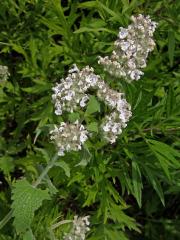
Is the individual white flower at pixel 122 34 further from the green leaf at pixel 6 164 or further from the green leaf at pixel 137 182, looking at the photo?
the green leaf at pixel 6 164

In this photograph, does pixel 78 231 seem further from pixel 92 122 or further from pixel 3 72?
pixel 3 72

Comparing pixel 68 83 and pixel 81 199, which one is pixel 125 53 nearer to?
pixel 68 83

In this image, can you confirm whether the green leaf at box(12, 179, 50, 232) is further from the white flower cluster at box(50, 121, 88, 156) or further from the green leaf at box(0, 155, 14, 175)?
the green leaf at box(0, 155, 14, 175)

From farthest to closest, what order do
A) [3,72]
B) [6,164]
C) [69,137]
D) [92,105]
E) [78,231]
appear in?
[6,164]
[3,72]
[78,231]
[92,105]
[69,137]

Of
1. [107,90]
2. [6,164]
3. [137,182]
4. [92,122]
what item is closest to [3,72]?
[6,164]

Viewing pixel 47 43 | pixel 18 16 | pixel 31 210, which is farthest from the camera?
pixel 18 16

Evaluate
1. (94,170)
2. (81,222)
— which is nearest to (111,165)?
(94,170)

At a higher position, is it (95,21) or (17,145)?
(95,21)
